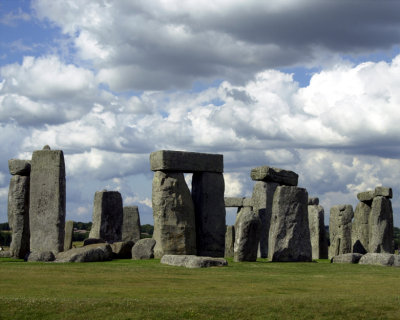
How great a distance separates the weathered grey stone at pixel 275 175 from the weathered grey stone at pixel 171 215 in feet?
14.5

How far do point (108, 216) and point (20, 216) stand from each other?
17.0ft

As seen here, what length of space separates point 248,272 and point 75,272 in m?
4.44

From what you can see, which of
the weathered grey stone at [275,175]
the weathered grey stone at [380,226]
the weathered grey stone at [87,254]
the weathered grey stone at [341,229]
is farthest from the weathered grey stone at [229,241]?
the weathered grey stone at [87,254]

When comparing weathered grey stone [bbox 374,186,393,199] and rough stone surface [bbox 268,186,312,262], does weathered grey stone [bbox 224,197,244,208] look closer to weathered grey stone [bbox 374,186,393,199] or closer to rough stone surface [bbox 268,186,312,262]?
weathered grey stone [bbox 374,186,393,199]

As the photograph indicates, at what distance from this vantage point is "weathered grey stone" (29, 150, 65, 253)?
2219 cm

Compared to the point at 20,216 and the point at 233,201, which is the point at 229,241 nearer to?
the point at 233,201

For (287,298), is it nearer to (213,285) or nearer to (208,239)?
(213,285)

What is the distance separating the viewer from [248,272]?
1755cm

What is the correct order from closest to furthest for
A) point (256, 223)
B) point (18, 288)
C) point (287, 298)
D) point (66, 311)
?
1. point (66, 311)
2. point (287, 298)
3. point (18, 288)
4. point (256, 223)

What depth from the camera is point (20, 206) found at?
23359 millimetres

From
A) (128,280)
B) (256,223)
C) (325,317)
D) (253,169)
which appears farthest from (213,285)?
(253,169)

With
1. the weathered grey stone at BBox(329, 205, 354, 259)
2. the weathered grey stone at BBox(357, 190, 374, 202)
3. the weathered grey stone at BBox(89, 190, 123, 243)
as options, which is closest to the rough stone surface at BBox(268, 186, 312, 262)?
the weathered grey stone at BBox(357, 190, 374, 202)

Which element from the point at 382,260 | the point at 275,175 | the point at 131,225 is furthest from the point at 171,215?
the point at 382,260

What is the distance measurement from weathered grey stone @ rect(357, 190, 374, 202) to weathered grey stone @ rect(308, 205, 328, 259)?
6.32 feet
